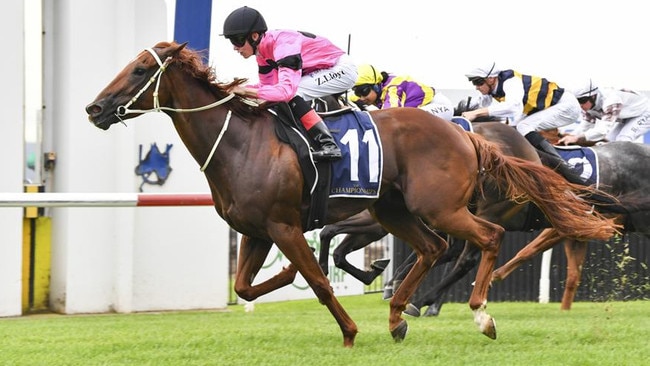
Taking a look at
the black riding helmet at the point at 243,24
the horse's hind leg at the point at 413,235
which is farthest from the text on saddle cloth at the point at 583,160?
the black riding helmet at the point at 243,24

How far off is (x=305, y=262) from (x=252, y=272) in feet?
1.68

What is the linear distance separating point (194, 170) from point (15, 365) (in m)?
5.36

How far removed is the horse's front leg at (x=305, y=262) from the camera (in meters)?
5.65

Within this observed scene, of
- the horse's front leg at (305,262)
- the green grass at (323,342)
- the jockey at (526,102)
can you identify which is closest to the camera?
the green grass at (323,342)

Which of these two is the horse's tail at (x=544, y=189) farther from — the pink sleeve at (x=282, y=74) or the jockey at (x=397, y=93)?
the jockey at (x=397, y=93)

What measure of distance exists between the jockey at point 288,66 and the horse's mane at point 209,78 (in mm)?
52

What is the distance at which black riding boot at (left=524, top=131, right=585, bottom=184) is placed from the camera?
8.50 metres

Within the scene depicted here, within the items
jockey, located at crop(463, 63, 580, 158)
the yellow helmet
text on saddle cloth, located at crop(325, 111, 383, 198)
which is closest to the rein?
text on saddle cloth, located at crop(325, 111, 383, 198)

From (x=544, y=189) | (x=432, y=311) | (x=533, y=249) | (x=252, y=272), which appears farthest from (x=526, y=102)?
(x=252, y=272)

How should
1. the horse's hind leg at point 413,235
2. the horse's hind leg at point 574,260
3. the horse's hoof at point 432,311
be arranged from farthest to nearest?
1. the horse's hind leg at point 574,260
2. the horse's hoof at point 432,311
3. the horse's hind leg at point 413,235

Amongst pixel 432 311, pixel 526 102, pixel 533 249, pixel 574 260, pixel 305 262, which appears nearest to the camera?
pixel 305 262

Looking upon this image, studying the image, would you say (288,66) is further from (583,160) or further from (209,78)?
(583,160)

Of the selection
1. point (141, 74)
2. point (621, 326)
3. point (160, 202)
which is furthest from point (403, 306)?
point (160, 202)

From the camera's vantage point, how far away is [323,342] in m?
6.06
